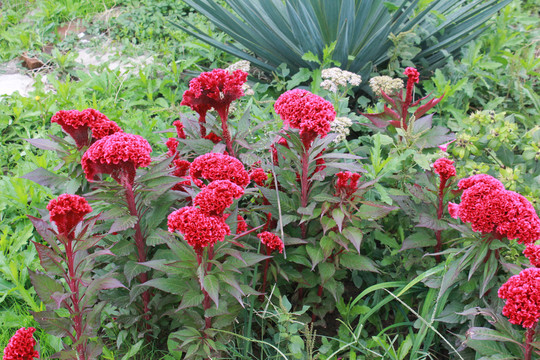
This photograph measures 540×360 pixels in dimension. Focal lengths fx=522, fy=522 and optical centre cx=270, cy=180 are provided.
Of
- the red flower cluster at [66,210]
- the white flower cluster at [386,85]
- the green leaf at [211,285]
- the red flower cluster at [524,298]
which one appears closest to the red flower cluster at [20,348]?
the red flower cluster at [66,210]

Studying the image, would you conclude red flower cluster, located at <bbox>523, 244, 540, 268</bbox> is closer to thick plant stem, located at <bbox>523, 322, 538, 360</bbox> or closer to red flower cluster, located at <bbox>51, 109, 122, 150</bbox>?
thick plant stem, located at <bbox>523, 322, 538, 360</bbox>

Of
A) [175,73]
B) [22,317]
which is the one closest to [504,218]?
[22,317]

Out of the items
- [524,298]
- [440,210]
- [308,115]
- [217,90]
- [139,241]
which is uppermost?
[308,115]

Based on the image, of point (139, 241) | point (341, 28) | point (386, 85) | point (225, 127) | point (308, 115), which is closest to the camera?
point (308, 115)

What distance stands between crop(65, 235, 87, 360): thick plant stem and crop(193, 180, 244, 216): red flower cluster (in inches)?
18.6

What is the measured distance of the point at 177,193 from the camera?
2146mm

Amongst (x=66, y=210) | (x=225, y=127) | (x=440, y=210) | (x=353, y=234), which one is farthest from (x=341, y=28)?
(x=66, y=210)

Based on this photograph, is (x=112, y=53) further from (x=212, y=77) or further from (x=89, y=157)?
(x=89, y=157)

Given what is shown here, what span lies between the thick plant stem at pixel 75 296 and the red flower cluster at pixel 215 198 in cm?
47

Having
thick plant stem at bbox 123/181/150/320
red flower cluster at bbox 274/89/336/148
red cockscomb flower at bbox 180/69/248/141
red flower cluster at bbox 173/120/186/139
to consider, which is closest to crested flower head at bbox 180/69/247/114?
red cockscomb flower at bbox 180/69/248/141

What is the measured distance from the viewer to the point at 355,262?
2.27m

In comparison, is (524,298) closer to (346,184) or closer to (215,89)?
(346,184)

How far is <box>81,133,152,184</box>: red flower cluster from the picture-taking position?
182 cm

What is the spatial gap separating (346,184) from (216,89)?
717mm
